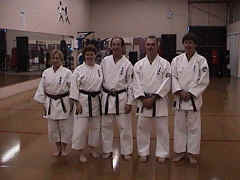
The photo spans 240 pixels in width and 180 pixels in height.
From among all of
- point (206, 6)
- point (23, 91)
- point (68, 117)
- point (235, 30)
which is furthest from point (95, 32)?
point (68, 117)

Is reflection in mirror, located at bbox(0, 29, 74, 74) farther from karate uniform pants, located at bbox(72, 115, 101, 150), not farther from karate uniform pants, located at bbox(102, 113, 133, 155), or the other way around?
karate uniform pants, located at bbox(102, 113, 133, 155)

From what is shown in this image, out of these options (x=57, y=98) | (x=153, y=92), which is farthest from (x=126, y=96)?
(x=57, y=98)

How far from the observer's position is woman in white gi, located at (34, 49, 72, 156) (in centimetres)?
365

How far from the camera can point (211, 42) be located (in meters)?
16.2

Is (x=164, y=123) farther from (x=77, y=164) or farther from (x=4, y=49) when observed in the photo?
(x=4, y=49)

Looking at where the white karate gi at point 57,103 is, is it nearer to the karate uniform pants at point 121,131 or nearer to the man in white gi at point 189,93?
the karate uniform pants at point 121,131

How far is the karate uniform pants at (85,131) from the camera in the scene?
357 cm

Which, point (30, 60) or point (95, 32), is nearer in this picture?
point (30, 60)

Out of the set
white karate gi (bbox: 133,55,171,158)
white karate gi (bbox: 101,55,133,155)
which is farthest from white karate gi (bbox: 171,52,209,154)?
white karate gi (bbox: 101,55,133,155)

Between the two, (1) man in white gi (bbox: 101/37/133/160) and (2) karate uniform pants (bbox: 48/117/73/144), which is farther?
(2) karate uniform pants (bbox: 48/117/73/144)

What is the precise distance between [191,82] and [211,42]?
1352cm

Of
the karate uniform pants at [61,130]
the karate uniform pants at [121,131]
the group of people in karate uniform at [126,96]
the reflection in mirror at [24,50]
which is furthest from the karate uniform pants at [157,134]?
the reflection in mirror at [24,50]

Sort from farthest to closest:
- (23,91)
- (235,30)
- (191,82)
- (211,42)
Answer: (211,42), (235,30), (23,91), (191,82)

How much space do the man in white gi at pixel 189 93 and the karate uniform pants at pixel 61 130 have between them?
51.4 inches
